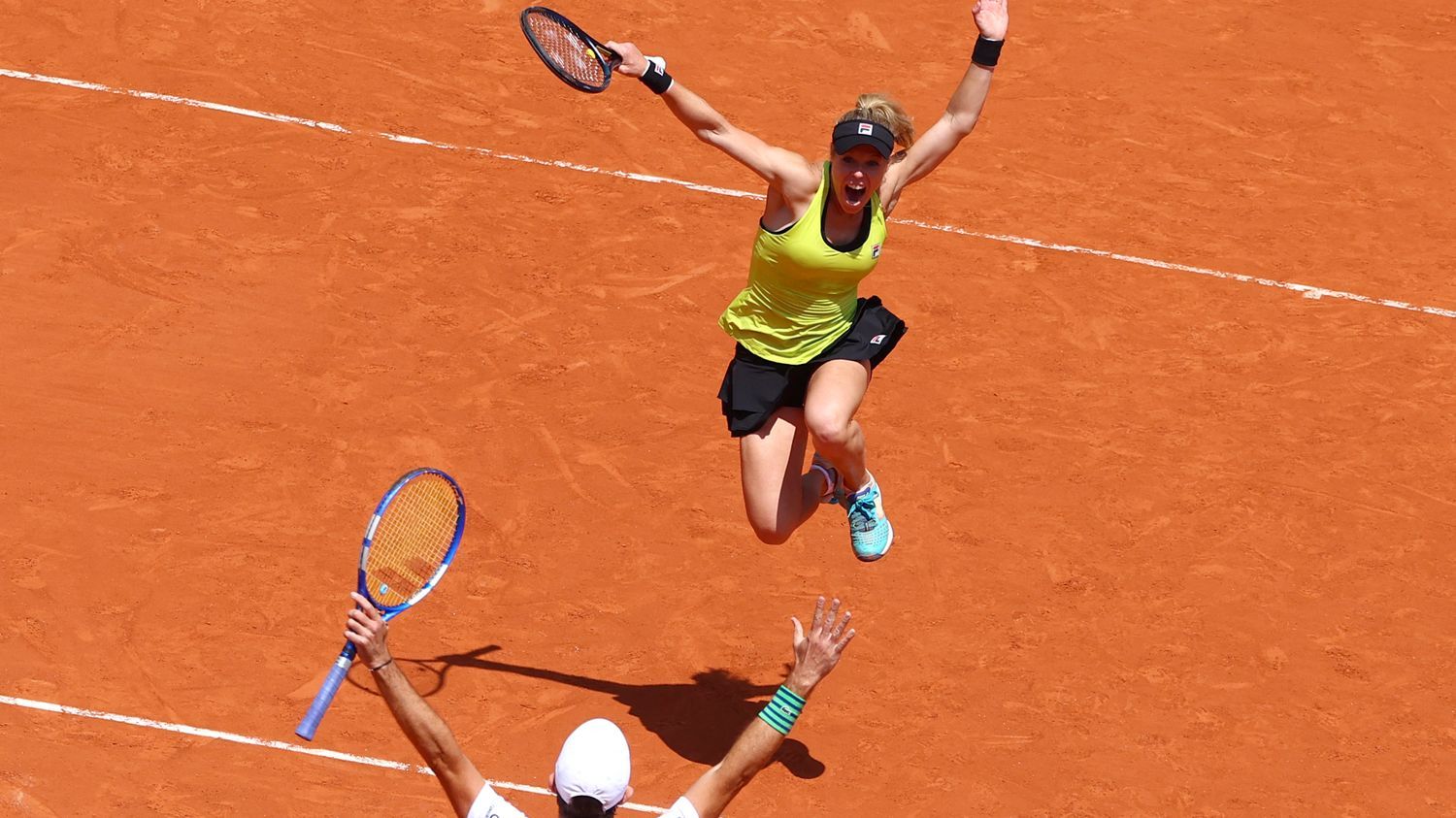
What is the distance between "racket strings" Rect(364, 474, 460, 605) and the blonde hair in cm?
255

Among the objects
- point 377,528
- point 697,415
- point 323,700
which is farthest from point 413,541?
point 697,415

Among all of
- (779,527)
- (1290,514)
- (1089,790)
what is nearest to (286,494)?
(779,527)

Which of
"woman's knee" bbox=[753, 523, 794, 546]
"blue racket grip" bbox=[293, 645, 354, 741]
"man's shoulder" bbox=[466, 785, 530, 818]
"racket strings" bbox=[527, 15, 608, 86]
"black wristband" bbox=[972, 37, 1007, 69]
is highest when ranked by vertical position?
"black wristband" bbox=[972, 37, 1007, 69]

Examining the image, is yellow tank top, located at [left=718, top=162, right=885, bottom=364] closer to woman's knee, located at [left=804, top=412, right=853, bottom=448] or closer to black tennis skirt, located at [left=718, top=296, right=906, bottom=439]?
black tennis skirt, located at [left=718, top=296, right=906, bottom=439]

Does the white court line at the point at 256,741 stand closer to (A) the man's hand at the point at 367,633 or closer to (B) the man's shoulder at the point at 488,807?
(B) the man's shoulder at the point at 488,807

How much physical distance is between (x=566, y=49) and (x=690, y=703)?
337 centimetres

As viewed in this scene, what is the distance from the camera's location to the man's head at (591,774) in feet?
17.5

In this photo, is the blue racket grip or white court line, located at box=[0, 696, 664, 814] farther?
white court line, located at box=[0, 696, 664, 814]

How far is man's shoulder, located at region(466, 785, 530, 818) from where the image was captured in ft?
19.3

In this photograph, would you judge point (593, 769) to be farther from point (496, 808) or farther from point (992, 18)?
point (992, 18)

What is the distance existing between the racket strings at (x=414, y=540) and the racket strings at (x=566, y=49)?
2.32m

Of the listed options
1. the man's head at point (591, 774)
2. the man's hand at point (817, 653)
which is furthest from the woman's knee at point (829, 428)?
the man's head at point (591, 774)

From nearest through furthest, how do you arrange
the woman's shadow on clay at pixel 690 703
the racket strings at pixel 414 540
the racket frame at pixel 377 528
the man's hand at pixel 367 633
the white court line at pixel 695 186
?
the man's hand at pixel 367 633 → the racket frame at pixel 377 528 → the racket strings at pixel 414 540 → the woman's shadow on clay at pixel 690 703 → the white court line at pixel 695 186

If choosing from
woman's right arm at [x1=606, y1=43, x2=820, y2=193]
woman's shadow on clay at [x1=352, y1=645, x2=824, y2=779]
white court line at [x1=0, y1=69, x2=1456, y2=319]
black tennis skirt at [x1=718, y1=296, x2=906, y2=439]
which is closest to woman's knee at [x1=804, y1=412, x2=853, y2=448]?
black tennis skirt at [x1=718, y1=296, x2=906, y2=439]
